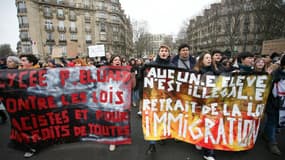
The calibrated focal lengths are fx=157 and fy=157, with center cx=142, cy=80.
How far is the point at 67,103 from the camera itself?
114 inches

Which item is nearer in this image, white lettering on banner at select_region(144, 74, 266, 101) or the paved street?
white lettering on banner at select_region(144, 74, 266, 101)

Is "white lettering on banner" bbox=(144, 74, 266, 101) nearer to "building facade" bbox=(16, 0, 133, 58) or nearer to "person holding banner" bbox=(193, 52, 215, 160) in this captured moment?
"person holding banner" bbox=(193, 52, 215, 160)

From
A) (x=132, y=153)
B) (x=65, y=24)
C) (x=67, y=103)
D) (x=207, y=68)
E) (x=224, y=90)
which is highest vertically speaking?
(x=65, y=24)

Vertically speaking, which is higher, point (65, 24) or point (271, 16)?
point (65, 24)

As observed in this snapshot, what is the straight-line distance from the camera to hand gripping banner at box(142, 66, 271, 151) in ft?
8.69

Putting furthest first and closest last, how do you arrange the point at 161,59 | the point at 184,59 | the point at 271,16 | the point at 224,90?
the point at 271,16 < the point at 184,59 < the point at 161,59 < the point at 224,90

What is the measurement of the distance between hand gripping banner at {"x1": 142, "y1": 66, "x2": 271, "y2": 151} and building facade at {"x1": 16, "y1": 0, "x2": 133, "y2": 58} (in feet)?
98.8

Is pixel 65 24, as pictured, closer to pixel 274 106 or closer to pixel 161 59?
pixel 161 59

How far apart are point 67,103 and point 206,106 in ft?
8.21

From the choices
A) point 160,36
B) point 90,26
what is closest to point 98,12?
point 90,26

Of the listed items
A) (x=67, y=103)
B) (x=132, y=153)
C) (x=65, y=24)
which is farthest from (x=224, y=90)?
(x=65, y=24)

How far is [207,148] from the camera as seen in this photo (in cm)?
286

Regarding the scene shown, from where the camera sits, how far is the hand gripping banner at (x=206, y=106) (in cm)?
265

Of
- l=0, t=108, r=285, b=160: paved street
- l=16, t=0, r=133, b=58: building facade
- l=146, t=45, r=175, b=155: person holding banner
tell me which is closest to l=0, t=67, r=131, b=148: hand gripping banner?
l=0, t=108, r=285, b=160: paved street
